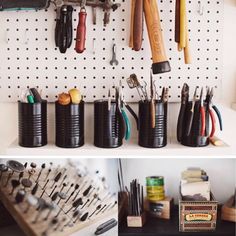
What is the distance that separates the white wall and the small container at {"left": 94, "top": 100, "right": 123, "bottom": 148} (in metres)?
0.18

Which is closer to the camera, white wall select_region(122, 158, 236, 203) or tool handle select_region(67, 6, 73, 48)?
tool handle select_region(67, 6, 73, 48)

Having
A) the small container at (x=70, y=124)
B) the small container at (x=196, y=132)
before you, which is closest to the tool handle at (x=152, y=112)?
the small container at (x=196, y=132)

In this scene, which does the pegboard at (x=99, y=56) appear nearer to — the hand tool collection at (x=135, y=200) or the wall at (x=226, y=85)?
the wall at (x=226, y=85)

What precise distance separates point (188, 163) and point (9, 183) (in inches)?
22.6

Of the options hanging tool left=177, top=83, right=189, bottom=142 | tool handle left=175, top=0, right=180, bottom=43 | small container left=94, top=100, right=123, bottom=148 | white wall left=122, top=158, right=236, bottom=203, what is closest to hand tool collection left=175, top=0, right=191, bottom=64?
tool handle left=175, top=0, right=180, bottom=43

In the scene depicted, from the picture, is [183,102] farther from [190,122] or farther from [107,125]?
[107,125]

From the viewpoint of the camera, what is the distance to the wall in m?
1.35

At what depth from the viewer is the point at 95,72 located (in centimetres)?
136

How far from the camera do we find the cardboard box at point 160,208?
4.55 feet

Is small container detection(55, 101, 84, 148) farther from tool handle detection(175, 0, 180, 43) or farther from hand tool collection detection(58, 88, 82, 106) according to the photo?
tool handle detection(175, 0, 180, 43)

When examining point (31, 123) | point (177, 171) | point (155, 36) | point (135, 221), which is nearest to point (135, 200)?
point (135, 221)

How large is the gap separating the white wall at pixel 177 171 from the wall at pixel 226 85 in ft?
0.66

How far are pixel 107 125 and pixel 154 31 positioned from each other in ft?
0.97

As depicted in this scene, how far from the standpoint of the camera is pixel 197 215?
1342mm
